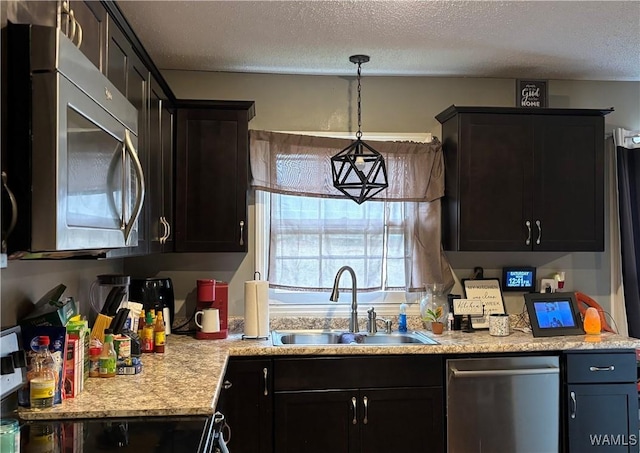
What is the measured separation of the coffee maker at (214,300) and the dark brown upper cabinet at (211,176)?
205 mm

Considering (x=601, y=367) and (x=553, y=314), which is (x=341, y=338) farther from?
(x=601, y=367)

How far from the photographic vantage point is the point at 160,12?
2543 millimetres

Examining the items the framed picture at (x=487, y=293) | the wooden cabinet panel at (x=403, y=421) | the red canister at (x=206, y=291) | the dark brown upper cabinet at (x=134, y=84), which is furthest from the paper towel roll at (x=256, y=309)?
the framed picture at (x=487, y=293)

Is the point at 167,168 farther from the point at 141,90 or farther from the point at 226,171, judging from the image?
the point at 141,90

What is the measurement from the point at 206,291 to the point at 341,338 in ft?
2.72

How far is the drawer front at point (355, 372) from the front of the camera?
283cm

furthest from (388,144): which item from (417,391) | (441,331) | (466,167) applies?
(417,391)

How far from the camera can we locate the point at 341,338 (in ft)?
10.8

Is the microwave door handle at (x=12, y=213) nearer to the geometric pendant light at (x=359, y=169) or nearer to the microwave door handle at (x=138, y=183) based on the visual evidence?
the microwave door handle at (x=138, y=183)

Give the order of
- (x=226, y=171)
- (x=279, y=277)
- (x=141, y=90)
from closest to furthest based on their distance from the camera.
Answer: (x=141, y=90) → (x=226, y=171) → (x=279, y=277)

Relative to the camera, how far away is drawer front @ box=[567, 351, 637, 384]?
2.96m

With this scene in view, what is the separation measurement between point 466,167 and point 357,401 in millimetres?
1434

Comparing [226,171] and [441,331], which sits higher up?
[226,171]

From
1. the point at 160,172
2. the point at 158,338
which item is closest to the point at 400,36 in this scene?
the point at 160,172
